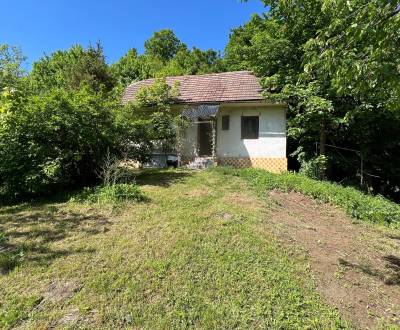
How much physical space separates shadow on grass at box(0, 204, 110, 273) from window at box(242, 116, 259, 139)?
8.80 metres

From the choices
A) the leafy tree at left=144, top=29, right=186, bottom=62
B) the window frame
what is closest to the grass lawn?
the window frame

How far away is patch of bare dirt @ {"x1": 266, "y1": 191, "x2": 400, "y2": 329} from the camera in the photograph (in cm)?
454

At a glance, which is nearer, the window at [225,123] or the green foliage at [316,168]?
the green foliage at [316,168]

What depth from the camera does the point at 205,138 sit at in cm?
1540

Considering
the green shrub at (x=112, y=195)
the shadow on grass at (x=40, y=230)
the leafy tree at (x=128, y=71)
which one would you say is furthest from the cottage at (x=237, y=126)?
the leafy tree at (x=128, y=71)

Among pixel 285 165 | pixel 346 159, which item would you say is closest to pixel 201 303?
pixel 285 165

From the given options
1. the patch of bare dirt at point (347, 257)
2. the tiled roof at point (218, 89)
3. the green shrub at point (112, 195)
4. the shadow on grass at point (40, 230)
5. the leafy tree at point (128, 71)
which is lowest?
the patch of bare dirt at point (347, 257)

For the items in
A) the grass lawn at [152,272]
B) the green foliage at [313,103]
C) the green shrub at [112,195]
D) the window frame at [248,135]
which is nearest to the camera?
the grass lawn at [152,272]

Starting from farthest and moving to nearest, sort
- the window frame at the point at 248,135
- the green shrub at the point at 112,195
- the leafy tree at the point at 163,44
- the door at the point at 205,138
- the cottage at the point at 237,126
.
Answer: the leafy tree at the point at 163,44
the door at the point at 205,138
the window frame at the point at 248,135
the cottage at the point at 237,126
the green shrub at the point at 112,195

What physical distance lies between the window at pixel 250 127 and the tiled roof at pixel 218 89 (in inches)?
36.4

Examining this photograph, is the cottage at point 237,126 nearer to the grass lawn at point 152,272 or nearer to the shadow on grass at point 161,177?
the shadow on grass at point 161,177

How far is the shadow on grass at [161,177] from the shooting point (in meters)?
9.52

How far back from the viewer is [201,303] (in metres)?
4.24

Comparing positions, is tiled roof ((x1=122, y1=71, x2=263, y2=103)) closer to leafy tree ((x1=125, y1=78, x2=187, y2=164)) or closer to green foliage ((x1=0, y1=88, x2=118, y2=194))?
leafy tree ((x1=125, y1=78, x2=187, y2=164))
